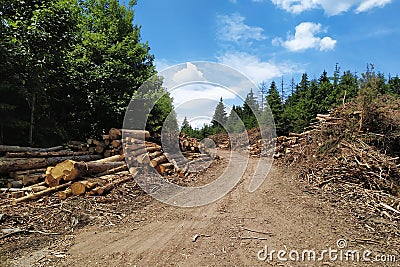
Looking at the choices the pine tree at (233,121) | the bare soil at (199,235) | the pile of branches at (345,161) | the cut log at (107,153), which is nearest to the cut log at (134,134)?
the cut log at (107,153)

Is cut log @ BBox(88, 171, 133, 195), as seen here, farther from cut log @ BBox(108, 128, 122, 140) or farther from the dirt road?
cut log @ BBox(108, 128, 122, 140)

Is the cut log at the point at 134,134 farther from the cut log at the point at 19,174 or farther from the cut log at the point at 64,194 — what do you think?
the cut log at the point at 64,194

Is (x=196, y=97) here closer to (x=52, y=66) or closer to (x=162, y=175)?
(x=162, y=175)


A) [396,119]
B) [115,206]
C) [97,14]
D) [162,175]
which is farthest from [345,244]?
[97,14]

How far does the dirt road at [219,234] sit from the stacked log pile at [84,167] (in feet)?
5.41

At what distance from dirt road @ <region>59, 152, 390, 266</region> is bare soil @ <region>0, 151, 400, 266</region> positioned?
0.4 inches

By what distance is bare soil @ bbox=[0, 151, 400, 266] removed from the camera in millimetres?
2973

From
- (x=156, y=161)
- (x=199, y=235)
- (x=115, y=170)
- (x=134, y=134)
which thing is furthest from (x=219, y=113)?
(x=199, y=235)

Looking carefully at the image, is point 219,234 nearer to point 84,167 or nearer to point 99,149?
point 84,167

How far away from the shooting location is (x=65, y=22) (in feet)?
32.3

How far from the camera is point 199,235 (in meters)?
3.66

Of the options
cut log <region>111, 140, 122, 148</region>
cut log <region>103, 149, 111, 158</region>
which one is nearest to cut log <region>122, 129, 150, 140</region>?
cut log <region>111, 140, 122, 148</region>

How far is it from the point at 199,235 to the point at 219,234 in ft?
0.97

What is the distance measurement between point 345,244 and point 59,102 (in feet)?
38.6
